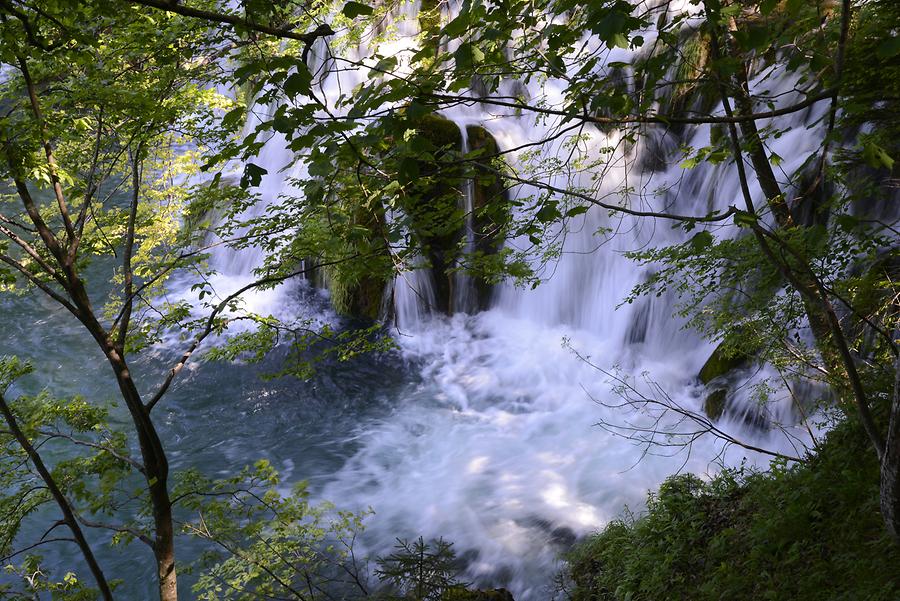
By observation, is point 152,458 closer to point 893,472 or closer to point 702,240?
point 702,240

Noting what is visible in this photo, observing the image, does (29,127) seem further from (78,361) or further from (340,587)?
(78,361)

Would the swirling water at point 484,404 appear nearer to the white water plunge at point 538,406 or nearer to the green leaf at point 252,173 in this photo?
the white water plunge at point 538,406

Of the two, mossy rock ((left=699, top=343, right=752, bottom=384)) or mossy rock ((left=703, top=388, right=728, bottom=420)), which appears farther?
mossy rock ((left=699, top=343, right=752, bottom=384))

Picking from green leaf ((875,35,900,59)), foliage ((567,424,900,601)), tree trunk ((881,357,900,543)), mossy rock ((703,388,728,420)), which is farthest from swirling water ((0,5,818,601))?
green leaf ((875,35,900,59))

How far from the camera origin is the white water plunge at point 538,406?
6.99m

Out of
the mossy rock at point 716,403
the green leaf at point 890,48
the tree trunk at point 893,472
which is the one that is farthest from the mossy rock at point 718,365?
the green leaf at point 890,48

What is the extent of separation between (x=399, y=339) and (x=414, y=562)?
26.4ft

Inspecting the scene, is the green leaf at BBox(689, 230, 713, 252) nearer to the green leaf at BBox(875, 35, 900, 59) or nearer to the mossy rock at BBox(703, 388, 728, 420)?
the green leaf at BBox(875, 35, 900, 59)

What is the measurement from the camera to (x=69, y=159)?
4.86 meters

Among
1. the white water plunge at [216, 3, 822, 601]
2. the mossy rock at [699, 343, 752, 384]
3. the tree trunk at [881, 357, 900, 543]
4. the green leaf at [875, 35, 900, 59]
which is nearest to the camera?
the green leaf at [875, 35, 900, 59]

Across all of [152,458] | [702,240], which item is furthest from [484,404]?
[702,240]

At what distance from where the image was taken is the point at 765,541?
4.11 m

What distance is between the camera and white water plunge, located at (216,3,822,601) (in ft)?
22.9

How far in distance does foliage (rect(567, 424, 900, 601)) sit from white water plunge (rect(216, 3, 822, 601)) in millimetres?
520
